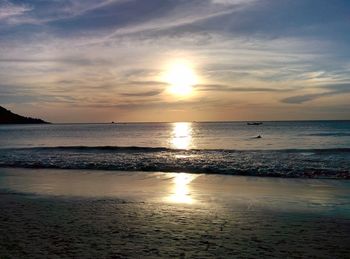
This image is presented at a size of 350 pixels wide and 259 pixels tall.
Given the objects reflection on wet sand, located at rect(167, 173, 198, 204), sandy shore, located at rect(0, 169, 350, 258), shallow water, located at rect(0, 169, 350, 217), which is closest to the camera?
sandy shore, located at rect(0, 169, 350, 258)

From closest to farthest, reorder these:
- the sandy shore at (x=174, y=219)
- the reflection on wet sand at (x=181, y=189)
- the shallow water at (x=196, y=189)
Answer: the sandy shore at (x=174, y=219) < the shallow water at (x=196, y=189) < the reflection on wet sand at (x=181, y=189)

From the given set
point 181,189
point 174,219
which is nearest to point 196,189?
point 181,189

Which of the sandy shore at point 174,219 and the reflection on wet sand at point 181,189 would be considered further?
the reflection on wet sand at point 181,189

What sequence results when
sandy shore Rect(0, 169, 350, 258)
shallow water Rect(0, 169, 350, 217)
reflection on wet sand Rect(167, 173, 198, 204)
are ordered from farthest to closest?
reflection on wet sand Rect(167, 173, 198, 204) → shallow water Rect(0, 169, 350, 217) → sandy shore Rect(0, 169, 350, 258)

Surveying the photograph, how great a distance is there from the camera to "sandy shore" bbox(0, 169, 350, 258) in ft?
26.7

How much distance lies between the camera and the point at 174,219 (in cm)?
1089

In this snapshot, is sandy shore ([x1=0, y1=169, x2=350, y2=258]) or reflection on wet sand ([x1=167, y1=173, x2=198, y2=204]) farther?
reflection on wet sand ([x1=167, y1=173, x2=198, y2=204])

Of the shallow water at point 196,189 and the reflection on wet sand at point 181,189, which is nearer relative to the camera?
the shallow water at point 196,189

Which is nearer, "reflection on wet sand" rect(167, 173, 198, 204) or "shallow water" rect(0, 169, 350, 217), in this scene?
"shallow water" rect(0, 169, 350, 217)

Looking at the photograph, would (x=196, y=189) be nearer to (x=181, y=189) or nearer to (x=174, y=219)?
(x=181, y=189)

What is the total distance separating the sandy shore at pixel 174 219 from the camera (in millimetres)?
8148

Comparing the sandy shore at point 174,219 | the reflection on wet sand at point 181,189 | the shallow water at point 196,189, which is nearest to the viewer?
the sandy shore at point 174,219

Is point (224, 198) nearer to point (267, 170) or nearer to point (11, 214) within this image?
point (11, 214)

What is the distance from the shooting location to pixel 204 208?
12.6 metres
